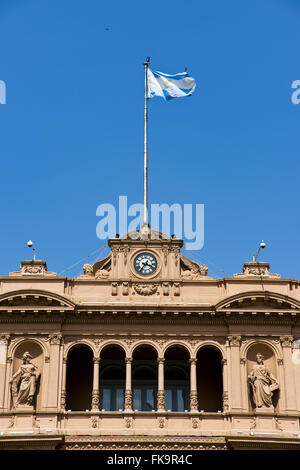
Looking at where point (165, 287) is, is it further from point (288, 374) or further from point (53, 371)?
point (288, 374)

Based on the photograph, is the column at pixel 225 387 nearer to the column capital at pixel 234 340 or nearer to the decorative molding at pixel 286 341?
the column capital at pixel 234 340

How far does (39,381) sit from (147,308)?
23.2ft

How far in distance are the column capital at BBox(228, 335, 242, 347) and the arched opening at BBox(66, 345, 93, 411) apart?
25.9ft

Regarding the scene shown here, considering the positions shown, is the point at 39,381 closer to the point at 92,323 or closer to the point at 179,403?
the point at 92,323

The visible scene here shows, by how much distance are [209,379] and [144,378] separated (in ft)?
12.2

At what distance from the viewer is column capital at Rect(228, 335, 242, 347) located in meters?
55.0

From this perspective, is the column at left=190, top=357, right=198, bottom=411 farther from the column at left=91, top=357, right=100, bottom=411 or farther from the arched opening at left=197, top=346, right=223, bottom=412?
the column at left=91, top=357, right=100, bottom=411

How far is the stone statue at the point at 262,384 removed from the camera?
53.4 m

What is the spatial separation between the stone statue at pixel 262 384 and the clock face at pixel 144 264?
25.6 ft

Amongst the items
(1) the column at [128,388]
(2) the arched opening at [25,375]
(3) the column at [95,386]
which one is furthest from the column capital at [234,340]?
(2) the arched opening at [25,375]

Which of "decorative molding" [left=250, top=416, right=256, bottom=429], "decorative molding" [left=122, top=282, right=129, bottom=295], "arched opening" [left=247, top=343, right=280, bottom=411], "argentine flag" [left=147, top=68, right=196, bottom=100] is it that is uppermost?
"argentine flag" [left=147, top=68, right=196, bottom=100]

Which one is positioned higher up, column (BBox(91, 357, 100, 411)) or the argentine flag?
the argentine flag

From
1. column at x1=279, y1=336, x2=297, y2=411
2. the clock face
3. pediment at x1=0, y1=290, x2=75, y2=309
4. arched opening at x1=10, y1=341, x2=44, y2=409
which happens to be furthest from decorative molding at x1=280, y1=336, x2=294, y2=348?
arched opening at x1=10, y1=341, x2=44, y2=409

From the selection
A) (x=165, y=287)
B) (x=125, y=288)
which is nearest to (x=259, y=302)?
(x=165, y=287)
